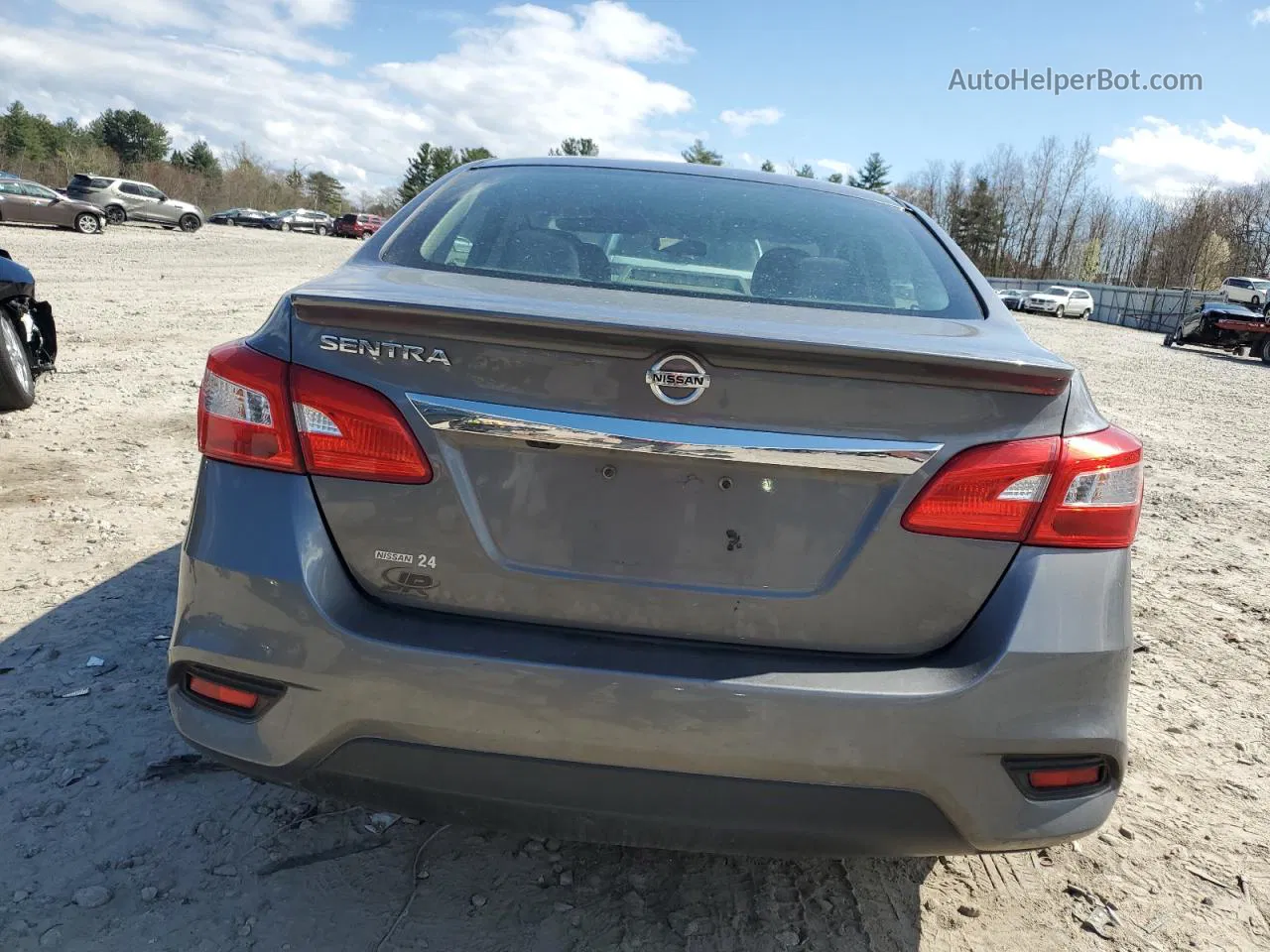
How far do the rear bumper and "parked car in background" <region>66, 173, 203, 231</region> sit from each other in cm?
3833

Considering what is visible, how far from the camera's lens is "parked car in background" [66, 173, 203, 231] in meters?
34.4

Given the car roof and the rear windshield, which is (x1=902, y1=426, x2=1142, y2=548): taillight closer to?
the rear windshield

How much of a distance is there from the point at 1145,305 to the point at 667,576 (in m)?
58.8

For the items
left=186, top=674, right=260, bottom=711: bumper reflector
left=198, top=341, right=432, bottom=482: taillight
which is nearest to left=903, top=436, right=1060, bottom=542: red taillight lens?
left=198, top=341, right=432, bottom=482: taillight

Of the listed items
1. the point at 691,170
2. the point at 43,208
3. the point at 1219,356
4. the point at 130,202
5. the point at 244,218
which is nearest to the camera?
the point at 691,170

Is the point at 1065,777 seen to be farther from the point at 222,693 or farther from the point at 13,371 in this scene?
the point at 13,371

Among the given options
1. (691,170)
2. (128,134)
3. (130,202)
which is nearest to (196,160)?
(128,134)

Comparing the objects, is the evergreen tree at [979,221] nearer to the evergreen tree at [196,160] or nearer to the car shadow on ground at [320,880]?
the evergreen tree at [196,160]

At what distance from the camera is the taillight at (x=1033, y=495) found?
5.58 ft

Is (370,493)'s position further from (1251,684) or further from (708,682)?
(1251,684)

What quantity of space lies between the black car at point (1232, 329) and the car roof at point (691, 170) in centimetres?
2710

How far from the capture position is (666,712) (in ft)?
5.50

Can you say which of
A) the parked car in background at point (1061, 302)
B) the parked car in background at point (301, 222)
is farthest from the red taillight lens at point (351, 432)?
the parked car in background at point (301, 222)

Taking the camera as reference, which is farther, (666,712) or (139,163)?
(139,163)
